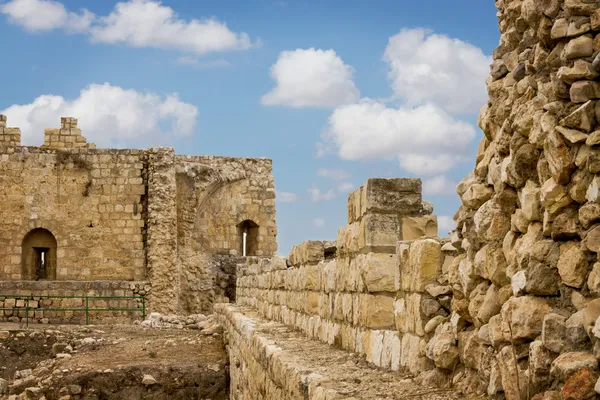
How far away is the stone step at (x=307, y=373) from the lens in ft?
13.3

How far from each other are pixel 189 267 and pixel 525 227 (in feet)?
70.3

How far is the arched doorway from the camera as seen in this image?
2347cm

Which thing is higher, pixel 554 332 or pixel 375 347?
pixel 554 332

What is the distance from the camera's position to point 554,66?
121 inches

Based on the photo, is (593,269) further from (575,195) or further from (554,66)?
(554,66)

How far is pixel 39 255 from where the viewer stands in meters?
23.9

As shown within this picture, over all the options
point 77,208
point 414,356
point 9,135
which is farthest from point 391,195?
point 9,135

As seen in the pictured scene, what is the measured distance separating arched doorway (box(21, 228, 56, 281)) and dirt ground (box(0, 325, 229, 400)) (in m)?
7.28

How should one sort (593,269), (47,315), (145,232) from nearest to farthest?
(593,269), (47,315), (145,232)

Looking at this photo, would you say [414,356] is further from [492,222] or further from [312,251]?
[312,251]

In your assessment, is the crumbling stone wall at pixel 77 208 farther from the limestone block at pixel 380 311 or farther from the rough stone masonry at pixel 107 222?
the limestone block at pixel 380 311

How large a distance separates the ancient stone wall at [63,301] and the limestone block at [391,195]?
703 inches

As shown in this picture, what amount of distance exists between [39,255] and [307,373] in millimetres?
20595

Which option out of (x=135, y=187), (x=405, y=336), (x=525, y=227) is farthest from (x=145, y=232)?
(x=525, y=227)
